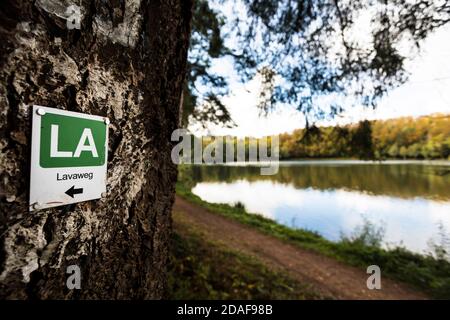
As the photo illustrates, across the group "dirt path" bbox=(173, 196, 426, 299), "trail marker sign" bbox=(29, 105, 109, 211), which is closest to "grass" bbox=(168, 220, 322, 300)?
"dirt path" bbox=(173, 196, 426, 299)

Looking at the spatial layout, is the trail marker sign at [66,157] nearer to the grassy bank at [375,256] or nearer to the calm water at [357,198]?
the calm water at [357,198]

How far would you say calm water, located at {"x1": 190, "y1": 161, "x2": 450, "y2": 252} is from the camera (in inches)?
122

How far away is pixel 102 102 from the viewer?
0.66 metres

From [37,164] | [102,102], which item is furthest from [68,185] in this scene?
[102,102]

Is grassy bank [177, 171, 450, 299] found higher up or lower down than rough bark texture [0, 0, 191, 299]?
lower down

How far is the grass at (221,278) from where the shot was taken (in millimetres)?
3746

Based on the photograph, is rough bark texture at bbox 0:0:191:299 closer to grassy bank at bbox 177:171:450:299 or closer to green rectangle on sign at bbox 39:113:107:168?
green rectangle on sign at bbox 39:113:107:168

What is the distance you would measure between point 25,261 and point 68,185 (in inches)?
6.8

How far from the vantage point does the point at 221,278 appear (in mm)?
4270

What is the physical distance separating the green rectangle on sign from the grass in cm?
323

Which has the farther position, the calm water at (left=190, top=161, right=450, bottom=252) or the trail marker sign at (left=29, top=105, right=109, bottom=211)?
the calm water at (left=190, top=161, right=450, bottom=252)

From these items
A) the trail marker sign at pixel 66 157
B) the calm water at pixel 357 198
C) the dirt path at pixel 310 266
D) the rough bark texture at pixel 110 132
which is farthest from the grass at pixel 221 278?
the trail marker sign at pixel 66 157

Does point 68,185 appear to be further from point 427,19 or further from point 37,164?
point 427,19

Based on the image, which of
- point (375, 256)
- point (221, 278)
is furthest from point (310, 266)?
point (221, 278)
